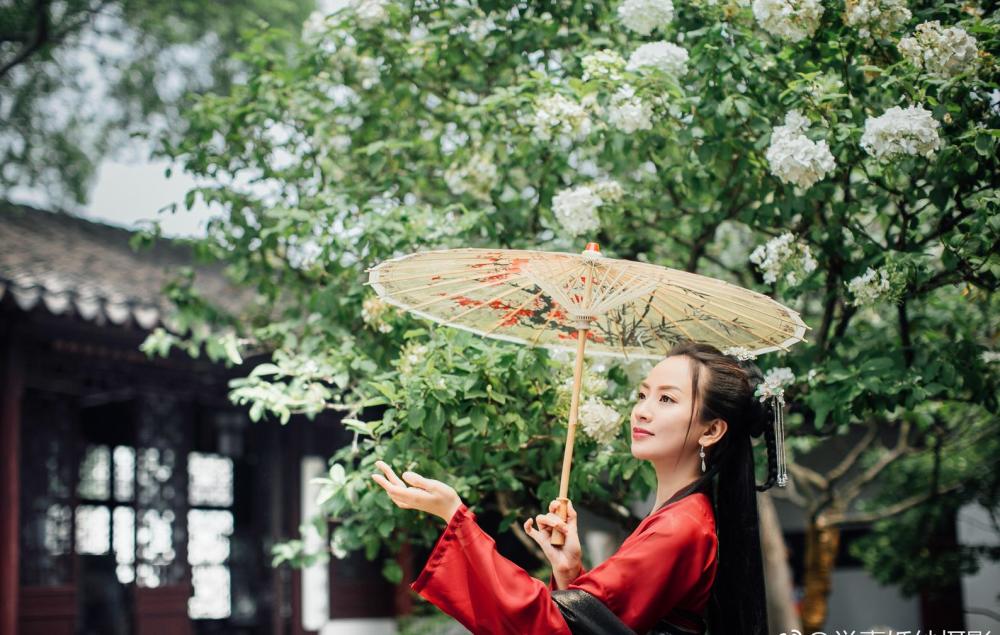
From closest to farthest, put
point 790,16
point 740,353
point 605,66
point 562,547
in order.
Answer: point 562,547 → point 740,353 → point 790,16 → point 605,66

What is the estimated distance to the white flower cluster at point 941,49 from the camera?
3.58m

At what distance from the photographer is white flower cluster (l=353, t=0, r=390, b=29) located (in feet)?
16.2

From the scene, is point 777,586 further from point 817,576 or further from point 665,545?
point 665,545

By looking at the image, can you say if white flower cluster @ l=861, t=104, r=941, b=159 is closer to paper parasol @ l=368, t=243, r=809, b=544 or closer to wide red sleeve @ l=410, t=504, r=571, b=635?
paper parasol @ l=368, t=243, r=809, b=544

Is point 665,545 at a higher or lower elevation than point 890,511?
higher

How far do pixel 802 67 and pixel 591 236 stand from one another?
112cm

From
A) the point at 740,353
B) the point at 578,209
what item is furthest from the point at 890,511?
the point at 740,353

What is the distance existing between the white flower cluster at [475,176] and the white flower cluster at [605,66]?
2.83 feet

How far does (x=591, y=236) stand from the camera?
466 cm

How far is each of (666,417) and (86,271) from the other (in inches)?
274

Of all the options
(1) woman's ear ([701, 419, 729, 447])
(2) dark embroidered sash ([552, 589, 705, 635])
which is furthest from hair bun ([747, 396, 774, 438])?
(2) dark embroidered sash ([552, 589, 705, 635])

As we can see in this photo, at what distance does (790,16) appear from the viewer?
3.85 meters

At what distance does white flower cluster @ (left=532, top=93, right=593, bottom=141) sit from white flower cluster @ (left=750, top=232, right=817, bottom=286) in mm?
891

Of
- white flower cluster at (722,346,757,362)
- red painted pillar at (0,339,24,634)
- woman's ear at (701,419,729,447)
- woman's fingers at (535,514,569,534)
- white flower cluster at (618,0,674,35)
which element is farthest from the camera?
red painted pillar at (0,339,24,634)
